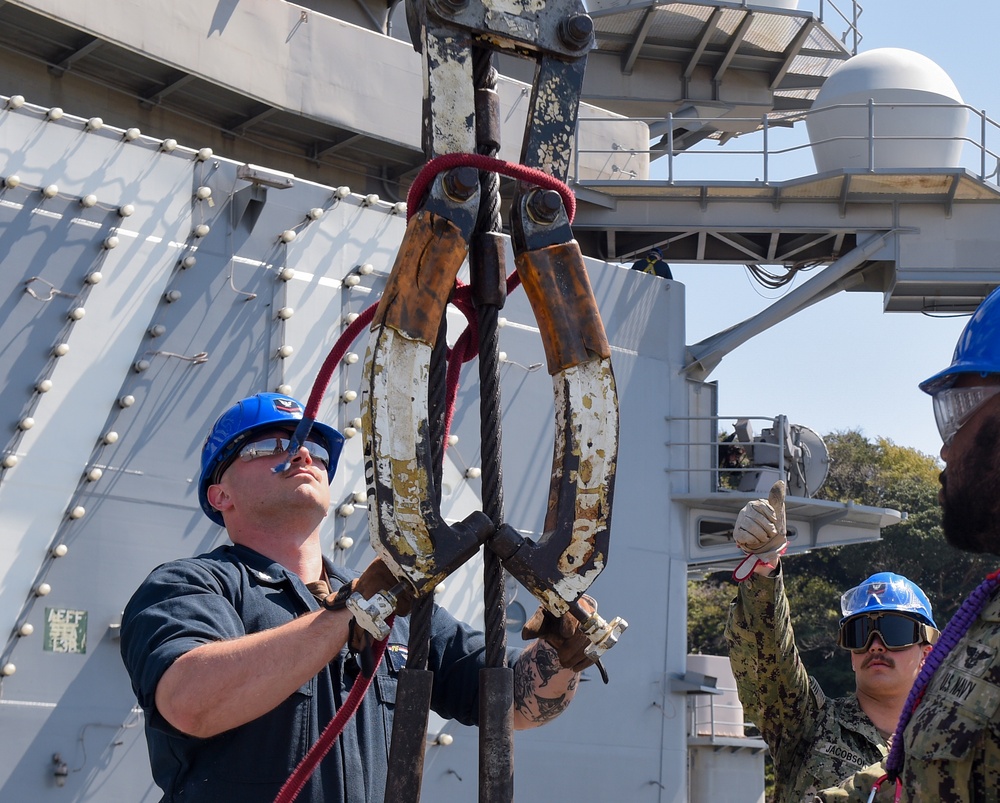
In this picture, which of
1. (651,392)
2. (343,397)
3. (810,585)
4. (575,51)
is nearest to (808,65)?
(651,392)

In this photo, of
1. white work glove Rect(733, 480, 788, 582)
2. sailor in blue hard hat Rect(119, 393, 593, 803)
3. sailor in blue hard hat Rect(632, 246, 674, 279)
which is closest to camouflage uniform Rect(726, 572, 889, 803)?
white work glove Rect(733, 480, 788, 582)

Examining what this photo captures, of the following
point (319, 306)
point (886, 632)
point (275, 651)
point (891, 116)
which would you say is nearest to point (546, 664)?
point (275, 651)

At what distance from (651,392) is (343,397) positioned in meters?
3.37

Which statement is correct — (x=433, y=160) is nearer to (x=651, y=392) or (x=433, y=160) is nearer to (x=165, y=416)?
(x=165, y=416)

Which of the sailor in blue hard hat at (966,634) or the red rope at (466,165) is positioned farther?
the red rope at (466,165)

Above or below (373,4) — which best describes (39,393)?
below

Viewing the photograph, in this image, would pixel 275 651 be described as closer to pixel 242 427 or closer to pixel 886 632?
pixel 242 427

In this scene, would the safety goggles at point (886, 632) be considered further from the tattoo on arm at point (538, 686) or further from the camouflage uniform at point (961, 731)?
the camouflage uniform at point (961, 731)

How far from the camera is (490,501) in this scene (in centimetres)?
246

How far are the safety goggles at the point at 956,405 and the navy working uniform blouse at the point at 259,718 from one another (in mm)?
1350

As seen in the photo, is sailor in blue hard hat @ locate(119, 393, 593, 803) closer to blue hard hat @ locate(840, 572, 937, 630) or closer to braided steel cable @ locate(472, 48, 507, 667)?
braided steel cable @ locate(472, 48, 507, 667)

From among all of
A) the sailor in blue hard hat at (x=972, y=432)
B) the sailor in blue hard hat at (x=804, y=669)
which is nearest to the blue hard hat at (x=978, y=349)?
the sailor in blue hard hat at (x=972, y=432)

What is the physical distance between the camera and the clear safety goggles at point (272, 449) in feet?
11.6

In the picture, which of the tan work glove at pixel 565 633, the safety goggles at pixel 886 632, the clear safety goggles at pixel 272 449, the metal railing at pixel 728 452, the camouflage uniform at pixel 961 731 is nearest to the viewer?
the camouflage uniform at pixel 961 731
